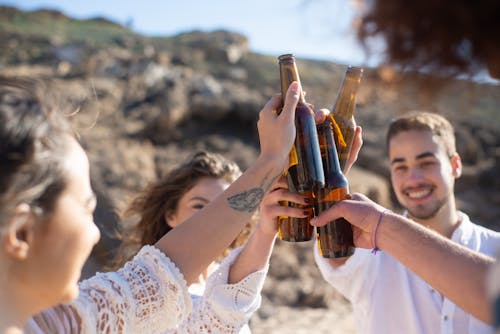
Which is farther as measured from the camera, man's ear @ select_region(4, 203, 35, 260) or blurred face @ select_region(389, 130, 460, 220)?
blurred face @ select_region(389, 130, 460, 220)

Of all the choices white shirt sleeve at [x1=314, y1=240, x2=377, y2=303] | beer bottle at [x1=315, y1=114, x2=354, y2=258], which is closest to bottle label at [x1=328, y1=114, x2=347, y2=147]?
beer bottle at [x1=315, y1=114, x2=354, y2=258]

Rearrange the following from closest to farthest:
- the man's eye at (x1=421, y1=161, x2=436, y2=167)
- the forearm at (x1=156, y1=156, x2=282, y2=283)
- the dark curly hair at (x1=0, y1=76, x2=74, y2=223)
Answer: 1. the dark curly hair at (x1=0, y1=76, x2=74, y2=223)
2. the forearm at (x1=156, y1=156, x2=282, y2=283)
3. the man's eye at (x1=421, y1=161, x2=436, y2=167)

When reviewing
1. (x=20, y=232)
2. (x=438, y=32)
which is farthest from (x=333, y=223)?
(x=20, y=232)

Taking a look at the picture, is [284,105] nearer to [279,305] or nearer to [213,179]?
[213,179]

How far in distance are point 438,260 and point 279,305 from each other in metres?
6.73

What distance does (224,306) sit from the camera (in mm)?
2178

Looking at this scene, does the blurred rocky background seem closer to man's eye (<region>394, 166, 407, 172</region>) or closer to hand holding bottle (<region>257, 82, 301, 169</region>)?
hand holding bottle (<region>257, 82, 301, 169</region>)

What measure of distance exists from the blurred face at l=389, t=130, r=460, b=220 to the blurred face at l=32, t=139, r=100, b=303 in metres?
2.12

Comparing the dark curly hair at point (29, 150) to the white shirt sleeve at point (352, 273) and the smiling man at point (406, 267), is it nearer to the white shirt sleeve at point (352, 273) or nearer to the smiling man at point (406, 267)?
the smiling man at point (406, 267)

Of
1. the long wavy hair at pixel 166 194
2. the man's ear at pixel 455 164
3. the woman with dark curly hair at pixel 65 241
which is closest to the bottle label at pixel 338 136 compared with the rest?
the woman with dark curly hair at pixel 65 241

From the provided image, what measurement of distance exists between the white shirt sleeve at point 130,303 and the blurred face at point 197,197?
1166 mm

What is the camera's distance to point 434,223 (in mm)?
2988

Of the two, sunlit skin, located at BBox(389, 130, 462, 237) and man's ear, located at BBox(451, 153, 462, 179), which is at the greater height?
man's ear, located at BBox(451, 153, 462, 179)

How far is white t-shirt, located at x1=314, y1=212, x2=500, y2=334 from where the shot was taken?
2576mm
